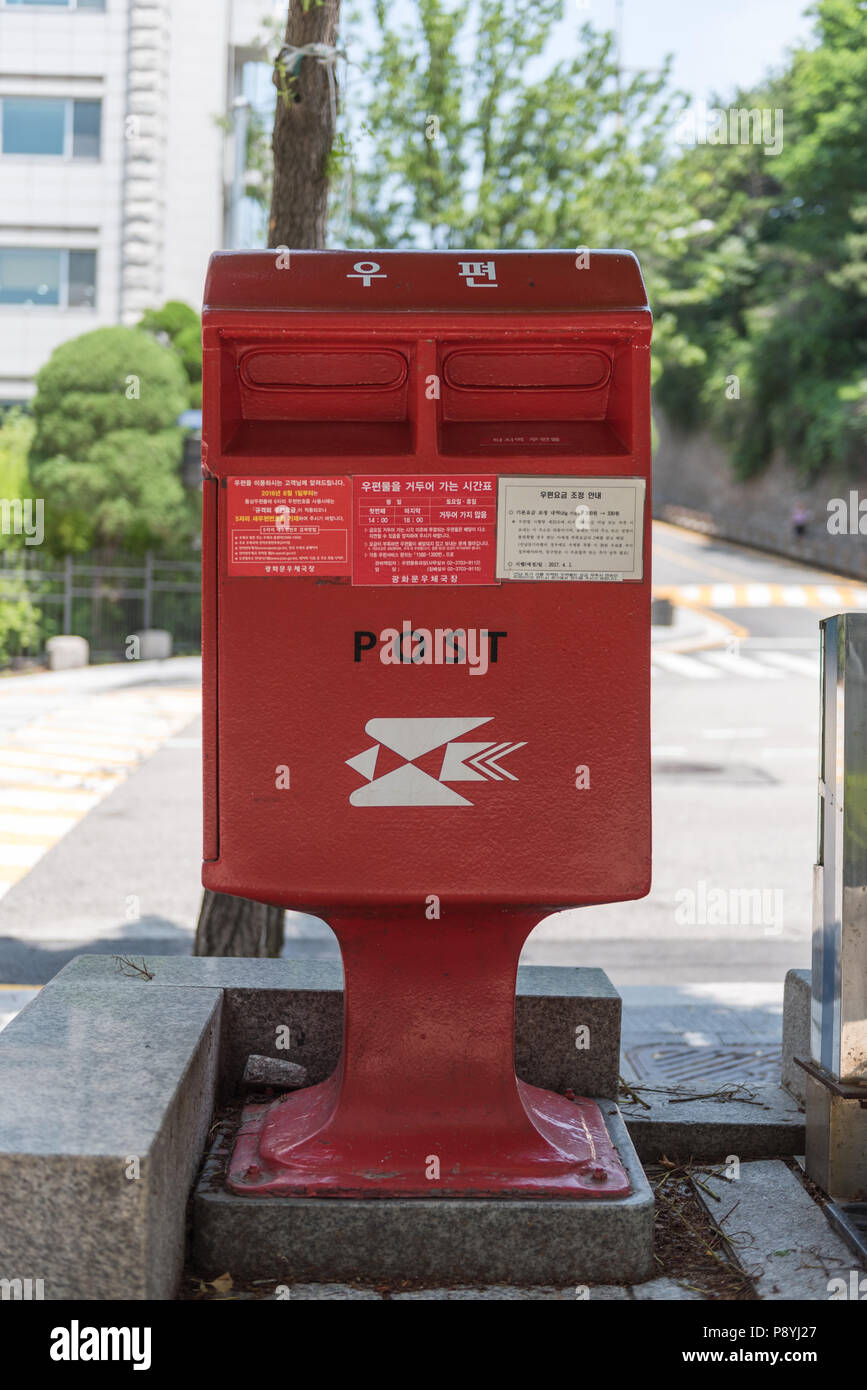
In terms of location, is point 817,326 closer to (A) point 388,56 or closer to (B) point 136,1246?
(A) point 388,56

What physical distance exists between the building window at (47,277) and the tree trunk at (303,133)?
2480cm

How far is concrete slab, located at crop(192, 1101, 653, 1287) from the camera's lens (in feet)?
9.44

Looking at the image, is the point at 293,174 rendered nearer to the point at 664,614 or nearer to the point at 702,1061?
the point at 702,1061

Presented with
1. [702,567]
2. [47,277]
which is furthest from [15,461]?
[702,567]

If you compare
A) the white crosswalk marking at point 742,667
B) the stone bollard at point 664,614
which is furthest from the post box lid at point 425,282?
the stone bollard at point 664,614

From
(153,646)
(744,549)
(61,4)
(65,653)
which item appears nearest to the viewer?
(65,653)

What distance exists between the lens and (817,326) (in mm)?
41250

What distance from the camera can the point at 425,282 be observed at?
2.91m

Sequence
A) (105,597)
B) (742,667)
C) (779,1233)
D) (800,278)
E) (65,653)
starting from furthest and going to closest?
(800,278) → (105,597) → (742,667) → (65,653) → (779,1233)

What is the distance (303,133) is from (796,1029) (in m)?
3.45

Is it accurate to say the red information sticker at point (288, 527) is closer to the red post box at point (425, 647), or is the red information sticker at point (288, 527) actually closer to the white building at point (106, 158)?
the red post box at point (425, 647)

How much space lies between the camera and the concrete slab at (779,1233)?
290 cm

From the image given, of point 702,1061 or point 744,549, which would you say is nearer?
point 702,1061
